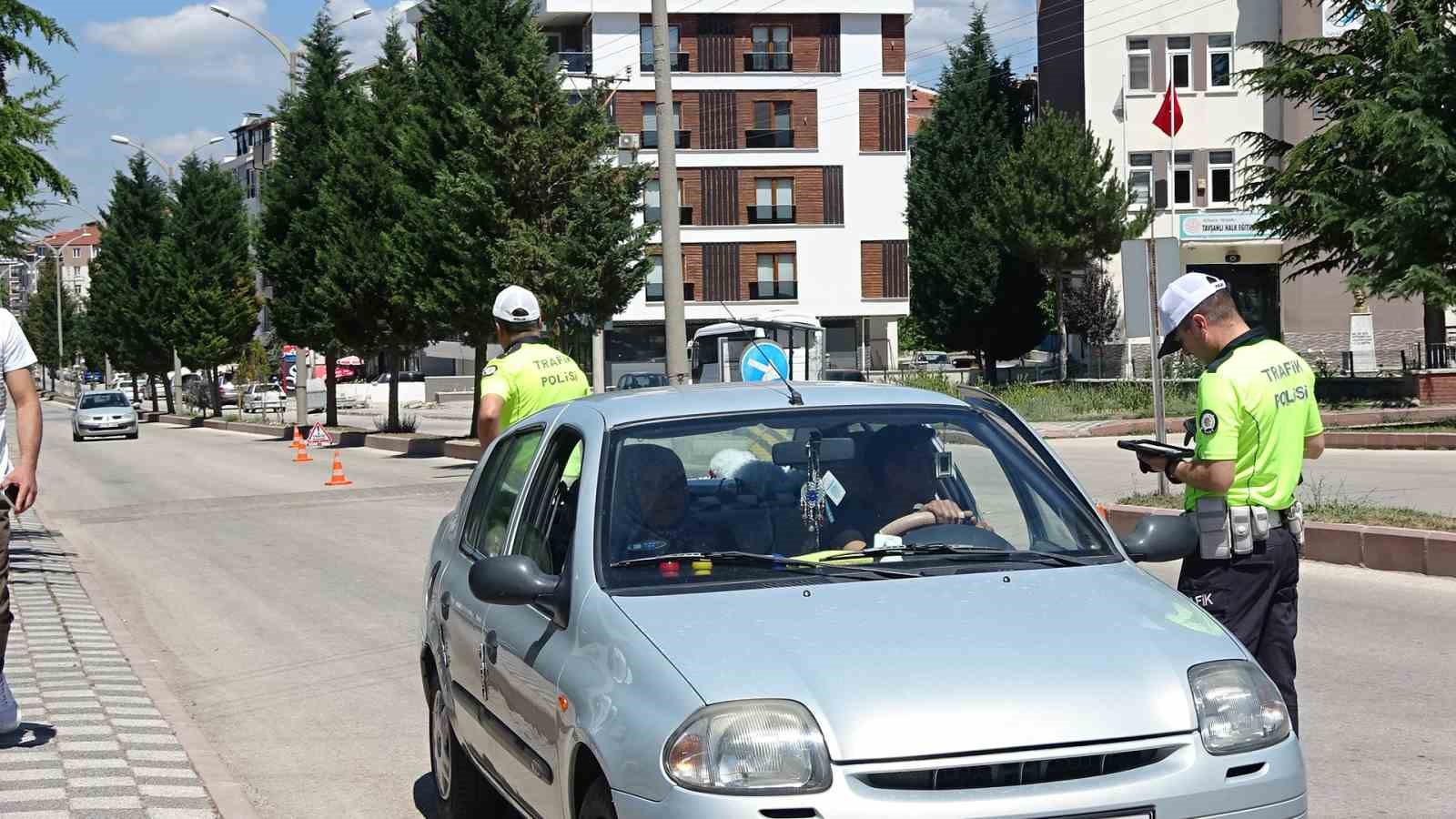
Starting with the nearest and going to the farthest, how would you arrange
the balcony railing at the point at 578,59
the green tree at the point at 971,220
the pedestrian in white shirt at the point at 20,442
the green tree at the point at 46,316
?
the pedestrian in white shirt at the point at 20,442, the green tree at the point at 971,220, the balcony railing at the point at 578,59, the green tree at the point at 46,316

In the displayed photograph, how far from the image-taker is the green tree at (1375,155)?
28344 millimetres

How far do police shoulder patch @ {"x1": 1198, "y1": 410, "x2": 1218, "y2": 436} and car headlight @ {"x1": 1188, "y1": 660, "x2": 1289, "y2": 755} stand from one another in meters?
1.65

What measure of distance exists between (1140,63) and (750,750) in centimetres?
5265

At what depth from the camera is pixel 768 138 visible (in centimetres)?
6938

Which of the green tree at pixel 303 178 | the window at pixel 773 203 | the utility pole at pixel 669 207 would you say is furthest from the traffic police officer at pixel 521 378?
the window at pixel 773 203

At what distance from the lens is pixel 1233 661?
4043 millimetres

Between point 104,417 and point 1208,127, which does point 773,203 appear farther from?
point 104,417

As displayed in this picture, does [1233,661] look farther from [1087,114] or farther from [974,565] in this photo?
[1087,114]

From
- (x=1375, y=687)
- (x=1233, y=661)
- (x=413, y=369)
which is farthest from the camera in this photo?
(x=413, y=369)

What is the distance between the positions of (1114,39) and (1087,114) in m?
2.49

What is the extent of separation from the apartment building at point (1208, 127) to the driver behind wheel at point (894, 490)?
46.4m

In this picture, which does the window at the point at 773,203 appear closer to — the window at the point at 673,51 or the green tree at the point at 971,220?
the window at the point at 673,51

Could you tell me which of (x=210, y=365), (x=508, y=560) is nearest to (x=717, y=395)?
(x=508, y=560)

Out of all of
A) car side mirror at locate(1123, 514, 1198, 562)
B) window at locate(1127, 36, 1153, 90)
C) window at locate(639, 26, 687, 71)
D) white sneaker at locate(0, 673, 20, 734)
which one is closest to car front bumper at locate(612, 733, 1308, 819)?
car side mirror at locate(1123, 514, 1198, 562)
